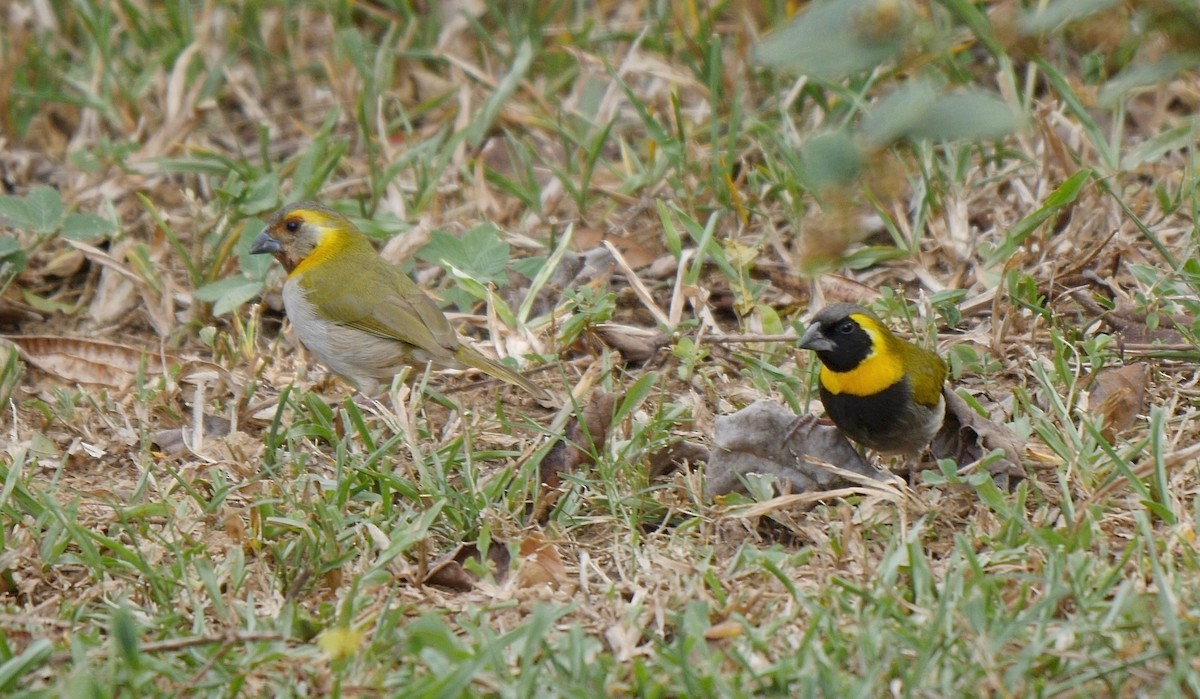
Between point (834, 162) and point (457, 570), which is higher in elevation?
point (834, 162)

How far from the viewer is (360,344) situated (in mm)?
5059

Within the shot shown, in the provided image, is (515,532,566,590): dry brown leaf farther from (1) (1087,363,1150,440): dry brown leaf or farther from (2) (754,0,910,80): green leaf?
(2) (754,0,910,80): green leaf

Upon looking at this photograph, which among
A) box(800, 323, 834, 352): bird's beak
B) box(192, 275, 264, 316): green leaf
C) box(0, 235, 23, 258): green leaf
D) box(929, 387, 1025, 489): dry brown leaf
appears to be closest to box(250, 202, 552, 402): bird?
box(192, 275, 264, 316): green leaf

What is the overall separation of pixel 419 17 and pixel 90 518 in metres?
4.12

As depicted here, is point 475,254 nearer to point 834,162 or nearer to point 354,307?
point 354,307

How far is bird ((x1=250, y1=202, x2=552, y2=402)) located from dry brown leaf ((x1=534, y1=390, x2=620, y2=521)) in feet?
1.49

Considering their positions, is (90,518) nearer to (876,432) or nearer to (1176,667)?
(876,432)

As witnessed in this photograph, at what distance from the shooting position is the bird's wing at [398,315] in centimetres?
496

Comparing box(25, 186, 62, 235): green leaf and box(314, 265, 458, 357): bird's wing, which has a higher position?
box(25, 186, 62, 235): green leaf

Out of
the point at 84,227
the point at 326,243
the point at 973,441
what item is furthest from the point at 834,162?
the point at 84,227

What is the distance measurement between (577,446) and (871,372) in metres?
0.90

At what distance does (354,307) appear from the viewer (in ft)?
16.9

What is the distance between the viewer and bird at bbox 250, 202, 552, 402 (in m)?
4.92

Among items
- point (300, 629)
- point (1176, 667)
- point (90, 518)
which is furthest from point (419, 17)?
point (1176, 667)
